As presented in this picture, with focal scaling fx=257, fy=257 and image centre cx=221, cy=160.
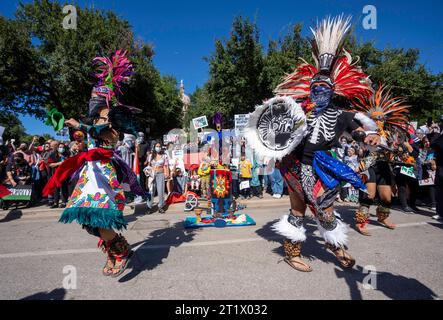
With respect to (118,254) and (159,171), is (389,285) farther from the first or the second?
(159,171)

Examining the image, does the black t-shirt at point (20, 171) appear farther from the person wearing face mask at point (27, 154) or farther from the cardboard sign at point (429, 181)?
the cardboard sign at point (429, 181)

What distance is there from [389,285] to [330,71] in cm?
255

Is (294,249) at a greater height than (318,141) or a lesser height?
lesser

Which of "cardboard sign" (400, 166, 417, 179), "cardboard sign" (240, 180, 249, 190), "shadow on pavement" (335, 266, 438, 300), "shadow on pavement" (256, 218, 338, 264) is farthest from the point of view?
"cardboard sign" (240, 180, 249, 190)

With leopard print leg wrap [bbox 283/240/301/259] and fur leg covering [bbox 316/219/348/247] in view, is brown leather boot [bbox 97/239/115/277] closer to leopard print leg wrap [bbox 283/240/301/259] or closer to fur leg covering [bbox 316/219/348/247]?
leopard print leg wrap [bbox 283/240/301/259]

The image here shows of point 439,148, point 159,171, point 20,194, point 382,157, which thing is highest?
point 439,148

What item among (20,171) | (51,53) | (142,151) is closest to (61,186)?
(20,171)

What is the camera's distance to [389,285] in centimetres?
278

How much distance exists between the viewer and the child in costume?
9.27ft

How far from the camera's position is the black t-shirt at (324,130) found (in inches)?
121

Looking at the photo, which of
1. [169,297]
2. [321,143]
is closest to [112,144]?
[169,297]

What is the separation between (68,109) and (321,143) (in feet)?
66.4

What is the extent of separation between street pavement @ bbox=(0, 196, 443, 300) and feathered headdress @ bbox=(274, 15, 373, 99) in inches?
89.6

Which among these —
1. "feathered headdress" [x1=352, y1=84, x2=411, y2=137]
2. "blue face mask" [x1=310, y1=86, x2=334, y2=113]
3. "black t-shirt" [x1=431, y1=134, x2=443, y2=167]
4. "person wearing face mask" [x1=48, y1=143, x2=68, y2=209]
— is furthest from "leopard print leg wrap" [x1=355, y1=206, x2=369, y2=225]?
"person wearing face mask" [x1=48, y1=143, x2=68, y2=209]
